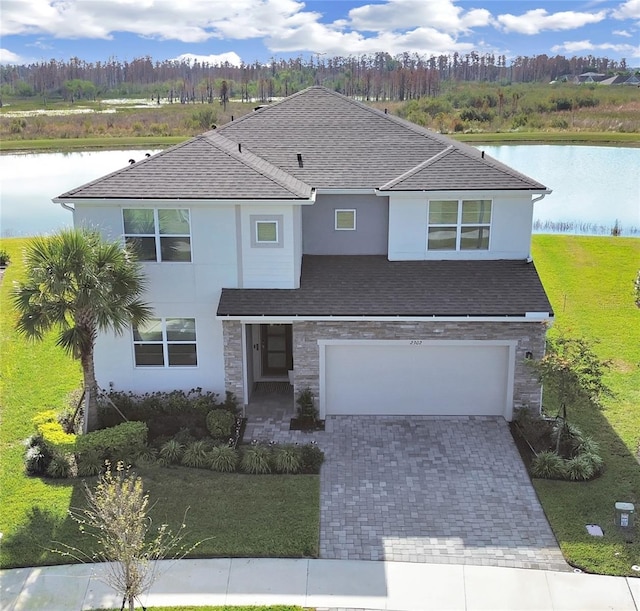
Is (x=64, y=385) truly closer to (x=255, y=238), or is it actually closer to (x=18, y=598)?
(x=255, y=238)

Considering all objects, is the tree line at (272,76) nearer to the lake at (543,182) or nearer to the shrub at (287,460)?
the lake at (543,182)

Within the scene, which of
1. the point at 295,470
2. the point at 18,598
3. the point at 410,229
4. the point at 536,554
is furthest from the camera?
the point at 410,229

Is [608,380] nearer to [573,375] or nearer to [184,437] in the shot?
[573,375]

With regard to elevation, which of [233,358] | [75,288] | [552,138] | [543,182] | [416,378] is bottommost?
[416,378]

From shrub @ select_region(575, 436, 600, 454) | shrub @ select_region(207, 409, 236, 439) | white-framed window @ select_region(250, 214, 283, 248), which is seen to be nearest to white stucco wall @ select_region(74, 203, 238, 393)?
white-framed window @ select_region(250, 214, 283, 248)

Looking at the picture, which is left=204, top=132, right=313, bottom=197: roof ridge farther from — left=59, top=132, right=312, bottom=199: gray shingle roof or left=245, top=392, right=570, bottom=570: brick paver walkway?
left=245, top=392, right=570, bottom=570: brick paver walkway

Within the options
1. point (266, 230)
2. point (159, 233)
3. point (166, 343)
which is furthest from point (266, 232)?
point (166, 343)

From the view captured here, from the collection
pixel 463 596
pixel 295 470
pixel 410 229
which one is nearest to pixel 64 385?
pixel 295 470
